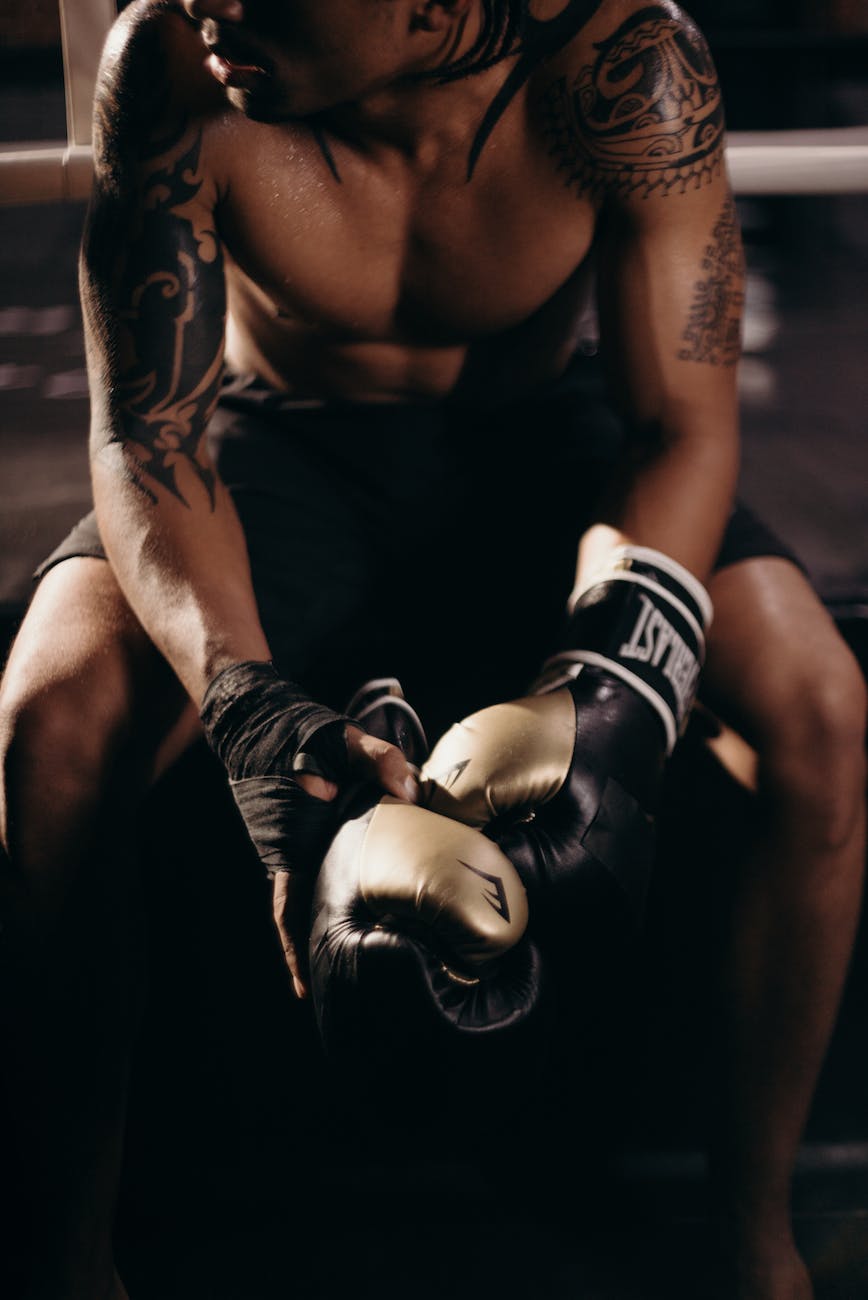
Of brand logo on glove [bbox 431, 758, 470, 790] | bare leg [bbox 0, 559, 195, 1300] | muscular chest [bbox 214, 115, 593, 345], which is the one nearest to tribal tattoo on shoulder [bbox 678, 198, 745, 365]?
muscular chest [bbox 214, 115, 593, 345]

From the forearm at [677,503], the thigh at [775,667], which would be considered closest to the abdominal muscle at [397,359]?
the forearm at [677,503]

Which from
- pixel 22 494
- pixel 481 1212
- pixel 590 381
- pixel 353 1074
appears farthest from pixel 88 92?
pixel 481 1212

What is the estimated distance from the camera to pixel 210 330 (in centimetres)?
102

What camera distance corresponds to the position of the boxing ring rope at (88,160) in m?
1.37

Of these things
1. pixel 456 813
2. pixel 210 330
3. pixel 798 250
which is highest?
pixel 210 330

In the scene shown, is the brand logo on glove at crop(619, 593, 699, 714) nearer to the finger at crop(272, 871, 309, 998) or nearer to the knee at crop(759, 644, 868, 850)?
the knee at crop(759, 644, 868, 850)

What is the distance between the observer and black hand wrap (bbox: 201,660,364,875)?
806 millimetres

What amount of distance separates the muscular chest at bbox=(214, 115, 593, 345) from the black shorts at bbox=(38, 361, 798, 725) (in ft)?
0.47

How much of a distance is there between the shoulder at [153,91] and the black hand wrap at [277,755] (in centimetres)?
48

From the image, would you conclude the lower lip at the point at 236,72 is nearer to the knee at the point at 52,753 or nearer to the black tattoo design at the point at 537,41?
the black tattoo design at the point at 537,41

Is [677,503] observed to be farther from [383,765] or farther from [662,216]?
[383,765]

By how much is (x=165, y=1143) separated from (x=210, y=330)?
88cm

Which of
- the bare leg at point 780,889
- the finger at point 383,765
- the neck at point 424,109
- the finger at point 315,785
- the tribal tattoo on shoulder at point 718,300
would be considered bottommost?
the bare leg at point 780,889

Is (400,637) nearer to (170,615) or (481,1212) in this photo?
(170,615)
